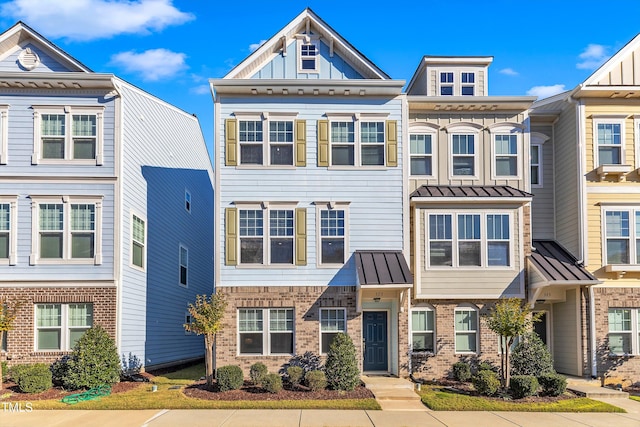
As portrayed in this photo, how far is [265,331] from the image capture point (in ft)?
61.6

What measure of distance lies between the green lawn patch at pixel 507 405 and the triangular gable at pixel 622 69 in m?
10.1

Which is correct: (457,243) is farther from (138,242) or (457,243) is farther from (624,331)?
(138,242)

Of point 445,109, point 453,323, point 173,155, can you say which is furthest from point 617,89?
point 173,155

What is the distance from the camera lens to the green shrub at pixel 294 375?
56.5 feet

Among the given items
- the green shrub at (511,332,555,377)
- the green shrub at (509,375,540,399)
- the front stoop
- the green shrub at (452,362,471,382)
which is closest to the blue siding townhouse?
the front stoop

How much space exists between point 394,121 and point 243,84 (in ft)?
15.6

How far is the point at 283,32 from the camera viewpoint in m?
19.4

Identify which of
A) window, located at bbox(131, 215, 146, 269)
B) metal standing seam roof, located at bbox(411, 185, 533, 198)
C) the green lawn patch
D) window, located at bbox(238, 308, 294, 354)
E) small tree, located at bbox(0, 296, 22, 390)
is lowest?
the green lawn patch

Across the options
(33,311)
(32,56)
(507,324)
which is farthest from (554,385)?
(32,56)

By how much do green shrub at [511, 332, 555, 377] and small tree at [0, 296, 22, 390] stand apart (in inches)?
547

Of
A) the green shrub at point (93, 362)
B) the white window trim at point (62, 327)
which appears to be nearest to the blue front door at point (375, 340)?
the green shrub at point (93, 362)

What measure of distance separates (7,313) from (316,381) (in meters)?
8.57

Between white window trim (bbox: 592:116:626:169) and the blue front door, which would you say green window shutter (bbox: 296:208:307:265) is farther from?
white window trim (bbox: 592:116:626:169)

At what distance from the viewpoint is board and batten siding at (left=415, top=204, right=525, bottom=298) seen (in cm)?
1939
